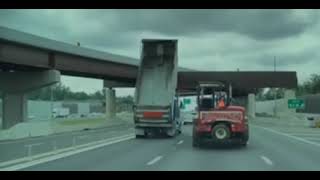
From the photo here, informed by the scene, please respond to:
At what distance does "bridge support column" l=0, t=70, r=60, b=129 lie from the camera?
174ft

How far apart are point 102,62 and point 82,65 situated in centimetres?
486

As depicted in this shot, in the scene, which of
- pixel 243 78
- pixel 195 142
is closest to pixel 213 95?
pixel 195 142

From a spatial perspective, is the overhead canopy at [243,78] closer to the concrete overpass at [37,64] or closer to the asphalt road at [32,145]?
the concrete overpass at [37,64]

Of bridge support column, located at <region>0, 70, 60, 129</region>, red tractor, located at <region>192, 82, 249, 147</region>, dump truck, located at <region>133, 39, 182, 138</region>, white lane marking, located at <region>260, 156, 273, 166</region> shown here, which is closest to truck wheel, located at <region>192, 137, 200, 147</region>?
red tractor, located at <region>192, 82, 249, 147</region>

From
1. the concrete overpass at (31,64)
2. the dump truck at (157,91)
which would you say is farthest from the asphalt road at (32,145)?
the concrete overpass at (31,64)

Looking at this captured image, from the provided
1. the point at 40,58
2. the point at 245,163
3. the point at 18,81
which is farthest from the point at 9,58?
the point at 245,163

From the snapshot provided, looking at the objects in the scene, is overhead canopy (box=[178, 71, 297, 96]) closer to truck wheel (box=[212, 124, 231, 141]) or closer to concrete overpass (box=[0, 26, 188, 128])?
concrete overpass (box=[0, 26, 188, 128])

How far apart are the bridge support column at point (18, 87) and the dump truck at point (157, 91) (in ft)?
53.2

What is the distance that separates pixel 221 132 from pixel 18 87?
101 ft

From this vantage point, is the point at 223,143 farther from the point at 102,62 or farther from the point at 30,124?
the point at 102,62

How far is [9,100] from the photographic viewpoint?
56.2m

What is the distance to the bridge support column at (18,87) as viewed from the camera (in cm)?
5312

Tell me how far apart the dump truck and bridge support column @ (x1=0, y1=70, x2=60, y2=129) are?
53.2 feet

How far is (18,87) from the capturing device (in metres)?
54.4
